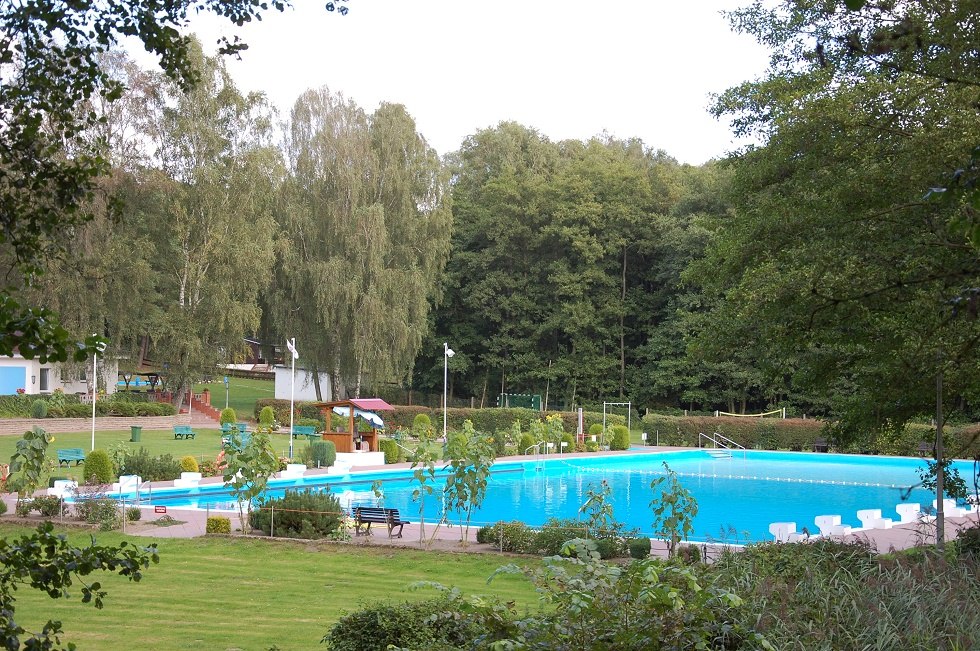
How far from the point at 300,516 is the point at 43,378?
99.8 ft

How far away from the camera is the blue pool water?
2078 centimetres

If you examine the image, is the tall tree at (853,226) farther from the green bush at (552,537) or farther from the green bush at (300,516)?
the green bush at (300,516)

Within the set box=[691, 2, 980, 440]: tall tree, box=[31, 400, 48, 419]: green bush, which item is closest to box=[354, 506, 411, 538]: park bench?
box=[691, 2, 980, 440]: tall tree

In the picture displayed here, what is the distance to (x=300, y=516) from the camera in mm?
15719

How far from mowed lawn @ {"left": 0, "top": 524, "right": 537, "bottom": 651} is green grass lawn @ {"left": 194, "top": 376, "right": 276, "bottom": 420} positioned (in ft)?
88.6

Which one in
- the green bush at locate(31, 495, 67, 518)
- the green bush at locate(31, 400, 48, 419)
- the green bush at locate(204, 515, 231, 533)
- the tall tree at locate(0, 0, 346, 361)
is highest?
the tall tree at locate(0, 0, 346, 361)

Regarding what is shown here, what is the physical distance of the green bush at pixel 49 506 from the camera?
16562 millimetres

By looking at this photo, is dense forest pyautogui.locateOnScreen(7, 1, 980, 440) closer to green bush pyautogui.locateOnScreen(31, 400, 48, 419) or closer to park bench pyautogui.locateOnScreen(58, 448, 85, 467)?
green bush pyautogui.locateOnScreen(31, 400, 48, 419)

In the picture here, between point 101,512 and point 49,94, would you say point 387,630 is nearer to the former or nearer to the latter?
point 49,94

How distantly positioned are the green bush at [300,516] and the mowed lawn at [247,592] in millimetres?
578

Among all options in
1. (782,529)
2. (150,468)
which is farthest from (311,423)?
(782,529)

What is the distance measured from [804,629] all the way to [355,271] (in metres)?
35.7

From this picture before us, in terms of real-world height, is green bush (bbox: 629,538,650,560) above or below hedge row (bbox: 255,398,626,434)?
below

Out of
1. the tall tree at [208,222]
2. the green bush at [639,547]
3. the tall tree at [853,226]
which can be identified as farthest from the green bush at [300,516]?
the tall tree at [208,222]
